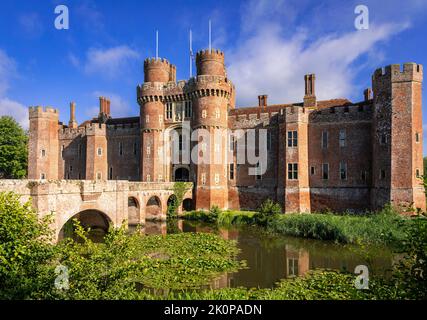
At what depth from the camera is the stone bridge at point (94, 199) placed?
14367mm

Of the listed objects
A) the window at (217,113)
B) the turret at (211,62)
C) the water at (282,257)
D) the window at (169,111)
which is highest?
the turret at (211,62)

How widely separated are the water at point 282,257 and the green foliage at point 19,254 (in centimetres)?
683

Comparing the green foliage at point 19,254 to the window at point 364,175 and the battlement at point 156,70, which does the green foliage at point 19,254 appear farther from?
the battlement at point 156,70

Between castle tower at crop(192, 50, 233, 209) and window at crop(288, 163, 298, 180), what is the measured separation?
6.55 m

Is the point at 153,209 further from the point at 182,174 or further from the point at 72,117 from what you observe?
the point at 72,117

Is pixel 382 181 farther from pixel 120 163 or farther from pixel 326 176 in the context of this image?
pixel 120 163

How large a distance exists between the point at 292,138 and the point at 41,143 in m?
28.7

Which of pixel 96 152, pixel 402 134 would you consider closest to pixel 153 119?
pixel 96 152

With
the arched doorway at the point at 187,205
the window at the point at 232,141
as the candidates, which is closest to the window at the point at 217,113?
the window at the point at 232,141

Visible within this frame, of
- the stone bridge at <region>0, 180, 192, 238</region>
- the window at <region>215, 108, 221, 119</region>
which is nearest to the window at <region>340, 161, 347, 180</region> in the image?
the window at <region>215, 108, 221, 119</region>

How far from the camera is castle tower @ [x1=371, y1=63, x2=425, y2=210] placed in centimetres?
2127
